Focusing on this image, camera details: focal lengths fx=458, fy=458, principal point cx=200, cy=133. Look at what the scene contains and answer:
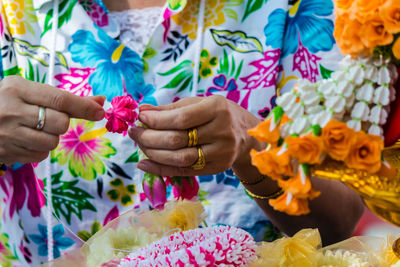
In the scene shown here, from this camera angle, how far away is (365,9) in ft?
1.18

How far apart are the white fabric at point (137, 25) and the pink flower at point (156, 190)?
490 mm

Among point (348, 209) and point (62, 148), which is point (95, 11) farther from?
point (348, 209)

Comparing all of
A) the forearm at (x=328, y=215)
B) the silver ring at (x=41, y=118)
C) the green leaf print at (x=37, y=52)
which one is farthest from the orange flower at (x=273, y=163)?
the green leaf print at (x=37, y=52)

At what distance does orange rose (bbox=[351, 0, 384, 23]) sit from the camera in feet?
1.18

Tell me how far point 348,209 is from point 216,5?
0.53 metres

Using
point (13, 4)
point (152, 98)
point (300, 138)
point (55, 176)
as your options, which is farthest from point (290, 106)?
point (13, 4)

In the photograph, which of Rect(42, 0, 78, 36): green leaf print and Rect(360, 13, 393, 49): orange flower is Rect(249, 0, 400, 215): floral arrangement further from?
Rect(42, 0, 78, 36): green leaf print

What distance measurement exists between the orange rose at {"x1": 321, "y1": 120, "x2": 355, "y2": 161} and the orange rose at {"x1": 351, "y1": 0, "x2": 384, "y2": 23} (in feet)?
0.28

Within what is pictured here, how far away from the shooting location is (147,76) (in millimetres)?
1026

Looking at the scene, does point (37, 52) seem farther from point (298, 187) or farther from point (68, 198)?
point (298, 187)

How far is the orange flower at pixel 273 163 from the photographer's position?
354 millimetres

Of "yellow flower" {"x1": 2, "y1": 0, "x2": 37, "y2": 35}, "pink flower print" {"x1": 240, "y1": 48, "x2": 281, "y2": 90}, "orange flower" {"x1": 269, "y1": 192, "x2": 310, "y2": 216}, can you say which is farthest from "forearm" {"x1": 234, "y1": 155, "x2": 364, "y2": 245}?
"yellow flower" {"x1": 2, "y1": 0, "x2": 37, "y2": 35}

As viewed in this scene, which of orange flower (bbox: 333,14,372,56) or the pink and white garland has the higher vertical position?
orange flower (bbox: 333,14,372,56)

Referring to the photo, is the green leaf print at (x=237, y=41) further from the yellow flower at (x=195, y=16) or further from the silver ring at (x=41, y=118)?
the silver ring at (x=41, y=118)
